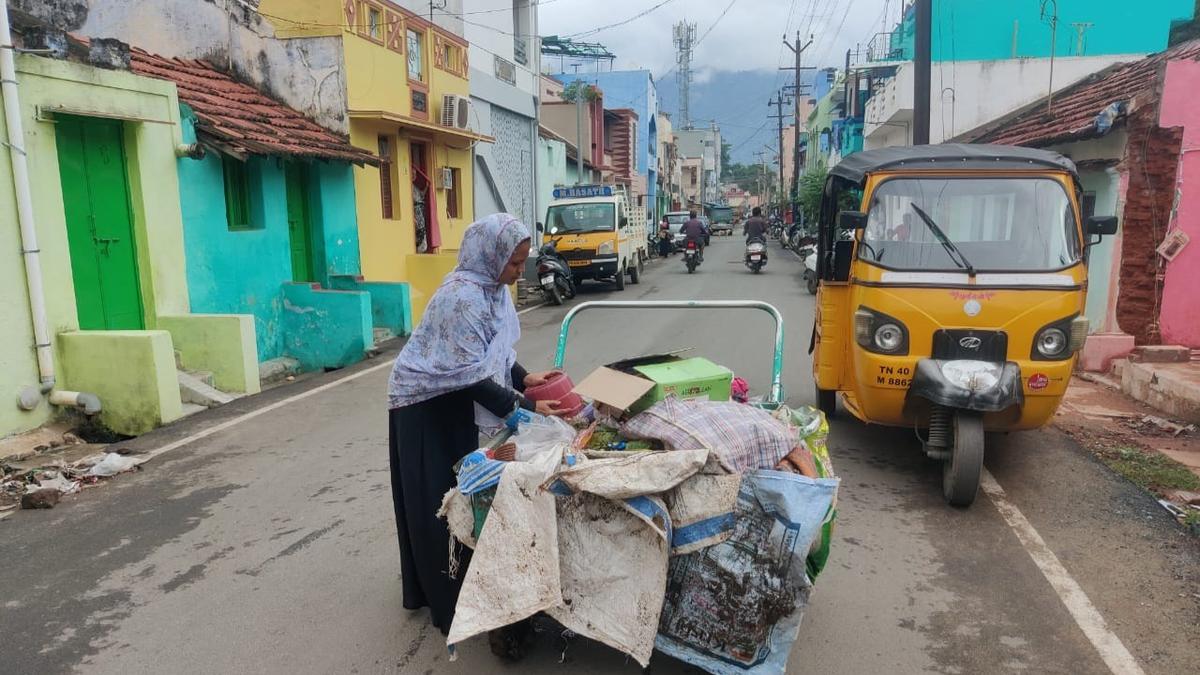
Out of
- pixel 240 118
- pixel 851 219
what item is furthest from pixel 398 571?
pixel 240 118

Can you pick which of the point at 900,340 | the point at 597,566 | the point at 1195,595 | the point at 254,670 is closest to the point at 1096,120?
the point at 900,340

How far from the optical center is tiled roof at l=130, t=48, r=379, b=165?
9.05m

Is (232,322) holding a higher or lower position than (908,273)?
lower

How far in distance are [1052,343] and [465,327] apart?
3.66 m

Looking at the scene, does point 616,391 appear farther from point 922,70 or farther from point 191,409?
point 922,70

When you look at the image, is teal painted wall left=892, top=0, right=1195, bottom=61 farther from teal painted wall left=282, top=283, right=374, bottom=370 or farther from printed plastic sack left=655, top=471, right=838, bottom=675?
printed plastic sack left=655, top=471, right=838, bottom=675

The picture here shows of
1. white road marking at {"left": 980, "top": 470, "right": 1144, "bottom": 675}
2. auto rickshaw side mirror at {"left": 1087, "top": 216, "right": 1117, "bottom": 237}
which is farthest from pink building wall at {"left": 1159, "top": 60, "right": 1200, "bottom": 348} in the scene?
white road marking at {"left": 980, "top": 470, "right": 1144, "bottom": 675}

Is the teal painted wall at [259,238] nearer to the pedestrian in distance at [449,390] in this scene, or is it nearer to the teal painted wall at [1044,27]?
the pedestrian in distance at [449,390]

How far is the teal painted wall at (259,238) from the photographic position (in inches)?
356

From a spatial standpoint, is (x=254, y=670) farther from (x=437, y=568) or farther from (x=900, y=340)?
(x=900, y=340)

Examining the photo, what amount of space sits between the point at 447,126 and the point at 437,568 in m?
13.3

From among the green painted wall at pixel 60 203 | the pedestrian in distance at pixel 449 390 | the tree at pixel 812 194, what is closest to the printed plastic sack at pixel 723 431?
the pedestrian in distance at pixel 449 390

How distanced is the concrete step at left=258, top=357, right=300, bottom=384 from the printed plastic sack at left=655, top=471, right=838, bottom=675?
7.57 meters

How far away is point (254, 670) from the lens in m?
3.20
